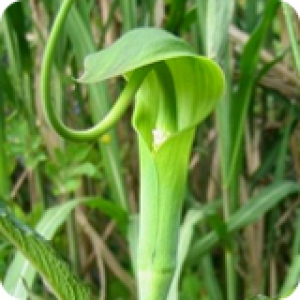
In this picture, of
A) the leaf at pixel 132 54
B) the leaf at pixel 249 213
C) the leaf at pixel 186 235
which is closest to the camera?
the leaf at pixel 132 54

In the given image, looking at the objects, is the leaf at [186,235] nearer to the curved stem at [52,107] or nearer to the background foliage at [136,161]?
the background foliage at [136,161]

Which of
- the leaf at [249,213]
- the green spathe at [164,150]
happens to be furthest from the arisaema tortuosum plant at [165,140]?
the leaf at [249,213]

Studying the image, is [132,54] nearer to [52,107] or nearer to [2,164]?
[52,107]

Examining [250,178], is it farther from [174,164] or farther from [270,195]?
[174,164]

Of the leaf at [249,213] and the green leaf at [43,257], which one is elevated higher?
the green leaf at [43,257]

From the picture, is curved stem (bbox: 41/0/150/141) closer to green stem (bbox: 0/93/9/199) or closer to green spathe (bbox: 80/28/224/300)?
green spathe (bbox: 80/28/224/300)

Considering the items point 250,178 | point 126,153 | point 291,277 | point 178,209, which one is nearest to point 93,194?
point 126,153

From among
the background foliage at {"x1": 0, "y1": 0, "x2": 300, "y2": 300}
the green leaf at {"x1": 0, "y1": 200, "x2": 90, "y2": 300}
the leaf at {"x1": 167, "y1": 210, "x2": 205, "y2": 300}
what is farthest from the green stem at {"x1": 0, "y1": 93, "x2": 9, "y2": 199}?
the green leaf at {"x1": 0, "y1": 200, "x2": 90, "y2": 300}
